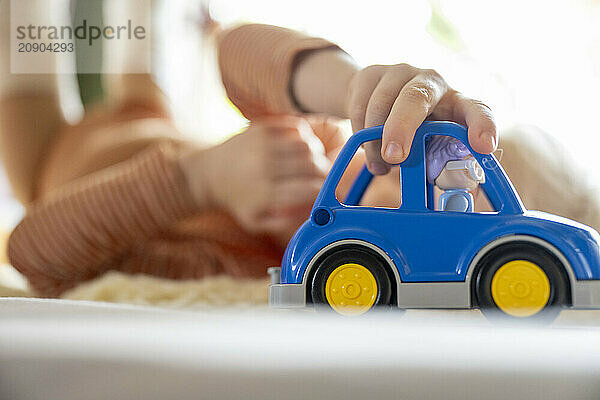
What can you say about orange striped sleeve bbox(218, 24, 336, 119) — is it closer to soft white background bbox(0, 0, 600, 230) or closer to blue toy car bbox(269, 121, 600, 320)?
soft white background bbox(0, 0, 600, 230)

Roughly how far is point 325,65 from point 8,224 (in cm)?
30

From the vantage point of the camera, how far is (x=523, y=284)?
275mm

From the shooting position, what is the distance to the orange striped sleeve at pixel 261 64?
1.47 feet

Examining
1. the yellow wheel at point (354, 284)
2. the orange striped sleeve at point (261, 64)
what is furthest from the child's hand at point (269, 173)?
the yellow wheel at point (354, 284)

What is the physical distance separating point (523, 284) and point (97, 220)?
1.05 ft

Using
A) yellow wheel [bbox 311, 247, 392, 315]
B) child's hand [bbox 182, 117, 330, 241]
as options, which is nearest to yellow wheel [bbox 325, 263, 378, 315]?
yellow wheel [bbox 311, 247, 392, 315]

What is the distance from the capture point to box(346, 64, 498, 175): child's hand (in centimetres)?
29

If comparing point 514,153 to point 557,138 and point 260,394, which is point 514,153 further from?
point 260,394

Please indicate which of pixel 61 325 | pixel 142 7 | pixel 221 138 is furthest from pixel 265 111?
pixel 61 325

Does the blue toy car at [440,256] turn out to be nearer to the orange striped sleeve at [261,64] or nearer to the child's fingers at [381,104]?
the child's fingers at [381,104]

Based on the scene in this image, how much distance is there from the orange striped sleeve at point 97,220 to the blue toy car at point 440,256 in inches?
7.1

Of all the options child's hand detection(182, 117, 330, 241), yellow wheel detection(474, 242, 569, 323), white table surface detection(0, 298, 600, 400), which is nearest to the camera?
white table surface detection(0, 298, 600, 400)

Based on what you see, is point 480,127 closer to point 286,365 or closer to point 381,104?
point 381,104

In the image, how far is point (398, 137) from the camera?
0.29 meters
